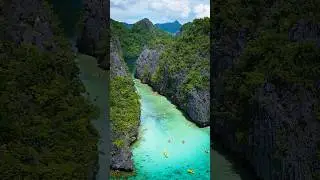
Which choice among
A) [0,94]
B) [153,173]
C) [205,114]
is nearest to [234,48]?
[205,114]

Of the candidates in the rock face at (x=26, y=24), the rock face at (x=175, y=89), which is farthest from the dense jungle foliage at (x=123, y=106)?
the rock face at (x=26, y=24)

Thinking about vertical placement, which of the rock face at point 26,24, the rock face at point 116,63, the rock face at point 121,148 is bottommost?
the rock face at point 121,148

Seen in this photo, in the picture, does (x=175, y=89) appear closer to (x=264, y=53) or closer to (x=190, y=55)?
(x=190, y=55)

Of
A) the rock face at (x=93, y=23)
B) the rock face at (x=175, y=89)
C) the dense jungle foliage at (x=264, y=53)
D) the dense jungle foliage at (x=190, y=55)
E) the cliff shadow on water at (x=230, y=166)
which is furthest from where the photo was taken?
the dense jungle foliage at (x=190, y=55)

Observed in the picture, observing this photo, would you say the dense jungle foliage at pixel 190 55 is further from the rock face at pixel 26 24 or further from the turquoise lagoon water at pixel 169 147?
the rock face at pixel 26 24

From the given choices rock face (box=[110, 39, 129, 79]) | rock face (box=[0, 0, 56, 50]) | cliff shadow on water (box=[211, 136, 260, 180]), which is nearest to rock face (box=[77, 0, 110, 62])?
rock face (box=[110, 39, 129, 79])

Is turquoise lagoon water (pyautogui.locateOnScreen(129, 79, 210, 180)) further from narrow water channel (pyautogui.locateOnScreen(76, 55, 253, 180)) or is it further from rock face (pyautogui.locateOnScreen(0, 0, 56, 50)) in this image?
rock face (pyautogui.locateOnScreen(0, 0, 56, 50))
